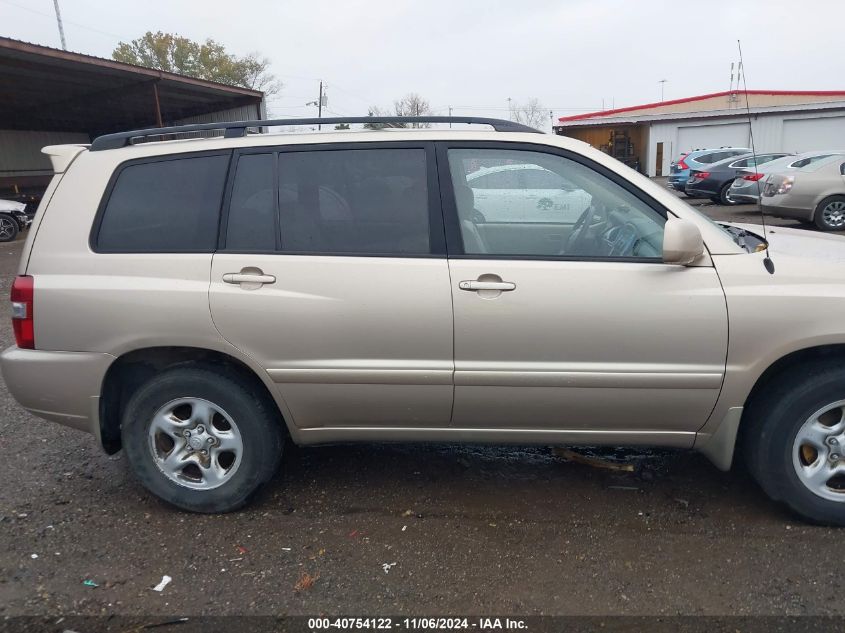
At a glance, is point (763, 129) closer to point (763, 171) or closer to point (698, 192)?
point (698, 192)

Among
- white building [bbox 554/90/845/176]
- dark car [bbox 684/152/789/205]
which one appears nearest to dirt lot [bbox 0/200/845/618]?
dark car [bbox 684/152/789/205]

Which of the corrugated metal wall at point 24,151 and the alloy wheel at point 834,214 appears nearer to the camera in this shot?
the alloy wheel at point 834,214

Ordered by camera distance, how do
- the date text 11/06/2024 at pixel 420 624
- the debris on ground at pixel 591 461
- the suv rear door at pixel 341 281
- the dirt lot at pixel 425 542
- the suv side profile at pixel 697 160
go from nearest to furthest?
the date text 11/06/2024 at pixel 420 624
the dirt lot at pixel 425 542
the suv rear door at pixel 341 281
the debris on ground at pixel 591 461
the suv side profile at pixel 697 160

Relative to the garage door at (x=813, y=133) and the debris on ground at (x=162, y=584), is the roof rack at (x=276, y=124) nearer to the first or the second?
the debris on ground at (x=162, y=584)

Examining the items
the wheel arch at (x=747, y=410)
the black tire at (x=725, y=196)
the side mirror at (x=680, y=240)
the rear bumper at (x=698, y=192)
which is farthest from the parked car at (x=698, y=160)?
the side mirror at (x=680, y=240)

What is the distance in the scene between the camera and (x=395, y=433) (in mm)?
3178

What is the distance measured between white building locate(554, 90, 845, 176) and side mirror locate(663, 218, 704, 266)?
27.7 m

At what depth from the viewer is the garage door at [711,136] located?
32.6 meters

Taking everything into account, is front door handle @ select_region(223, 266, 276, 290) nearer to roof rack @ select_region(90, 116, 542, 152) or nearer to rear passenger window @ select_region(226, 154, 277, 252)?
rear passenger window @ select_region(226, 154, 277, 252)

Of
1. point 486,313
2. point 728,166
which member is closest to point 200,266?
point 486,313

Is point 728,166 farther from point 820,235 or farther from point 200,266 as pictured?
point 200,266

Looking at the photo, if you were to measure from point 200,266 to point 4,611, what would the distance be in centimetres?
161

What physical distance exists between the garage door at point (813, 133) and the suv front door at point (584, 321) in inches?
1338

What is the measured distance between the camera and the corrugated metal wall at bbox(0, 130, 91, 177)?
26.9 meters
